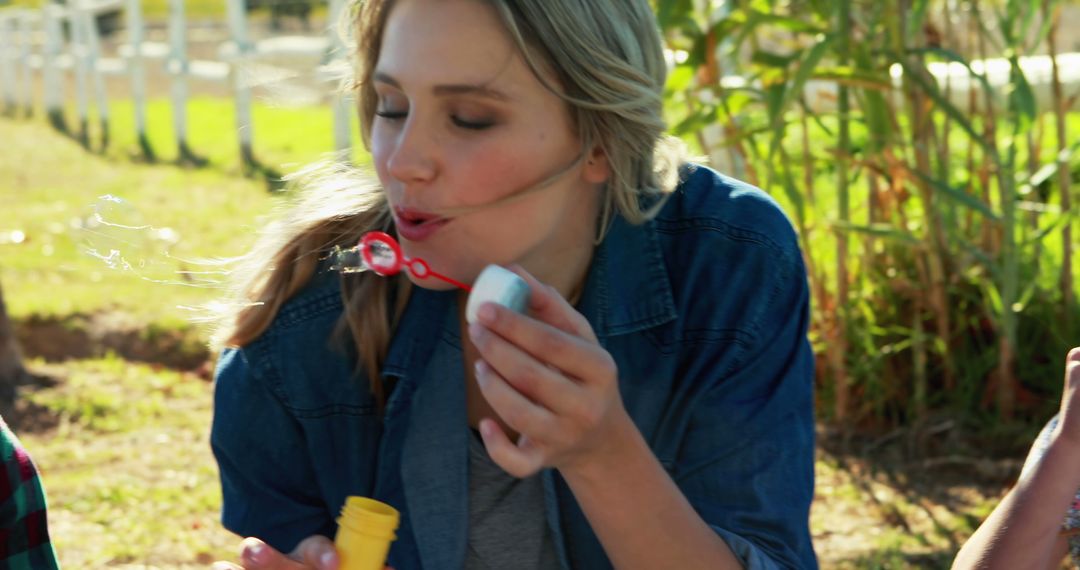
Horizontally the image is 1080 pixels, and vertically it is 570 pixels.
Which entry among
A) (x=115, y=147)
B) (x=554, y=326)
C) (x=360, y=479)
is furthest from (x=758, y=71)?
(x=115, y=147)

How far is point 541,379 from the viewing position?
132 cm

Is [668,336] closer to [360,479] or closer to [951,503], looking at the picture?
[360,479]

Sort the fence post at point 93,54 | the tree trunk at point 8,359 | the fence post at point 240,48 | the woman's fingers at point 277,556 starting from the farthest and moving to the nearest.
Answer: the fence post at point 93,54 < the fence post at point 240,48 < the tree trunk at point 8,359 < the woman's fingers at point 277,556

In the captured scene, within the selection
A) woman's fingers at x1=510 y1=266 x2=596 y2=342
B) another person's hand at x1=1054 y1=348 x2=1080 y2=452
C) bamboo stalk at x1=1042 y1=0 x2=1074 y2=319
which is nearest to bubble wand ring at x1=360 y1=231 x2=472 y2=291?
woman's fingers at x1=510 y1=266 x2=596 y2=342

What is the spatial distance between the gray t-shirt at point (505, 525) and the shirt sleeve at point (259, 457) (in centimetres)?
22

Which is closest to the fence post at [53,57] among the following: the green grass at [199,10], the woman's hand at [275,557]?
the woman's hand at [275,557]

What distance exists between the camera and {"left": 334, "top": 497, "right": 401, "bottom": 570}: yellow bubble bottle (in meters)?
1.34

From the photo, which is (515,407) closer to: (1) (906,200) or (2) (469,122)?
(2) (469,122)

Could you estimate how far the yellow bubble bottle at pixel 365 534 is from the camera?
1337mm

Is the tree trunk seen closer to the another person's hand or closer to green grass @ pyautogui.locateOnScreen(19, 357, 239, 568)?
green grass @ pyautogui.locateOnScreen(19, 357, 239, 568)

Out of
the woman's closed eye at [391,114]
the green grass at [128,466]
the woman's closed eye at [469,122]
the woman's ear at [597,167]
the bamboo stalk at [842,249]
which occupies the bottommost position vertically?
the green grass at [128,466]

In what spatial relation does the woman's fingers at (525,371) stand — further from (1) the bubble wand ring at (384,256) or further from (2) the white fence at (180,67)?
(2) the white fence at (180,67)

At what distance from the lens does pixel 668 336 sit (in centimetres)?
181

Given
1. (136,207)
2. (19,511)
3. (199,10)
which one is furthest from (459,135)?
(199,10)
